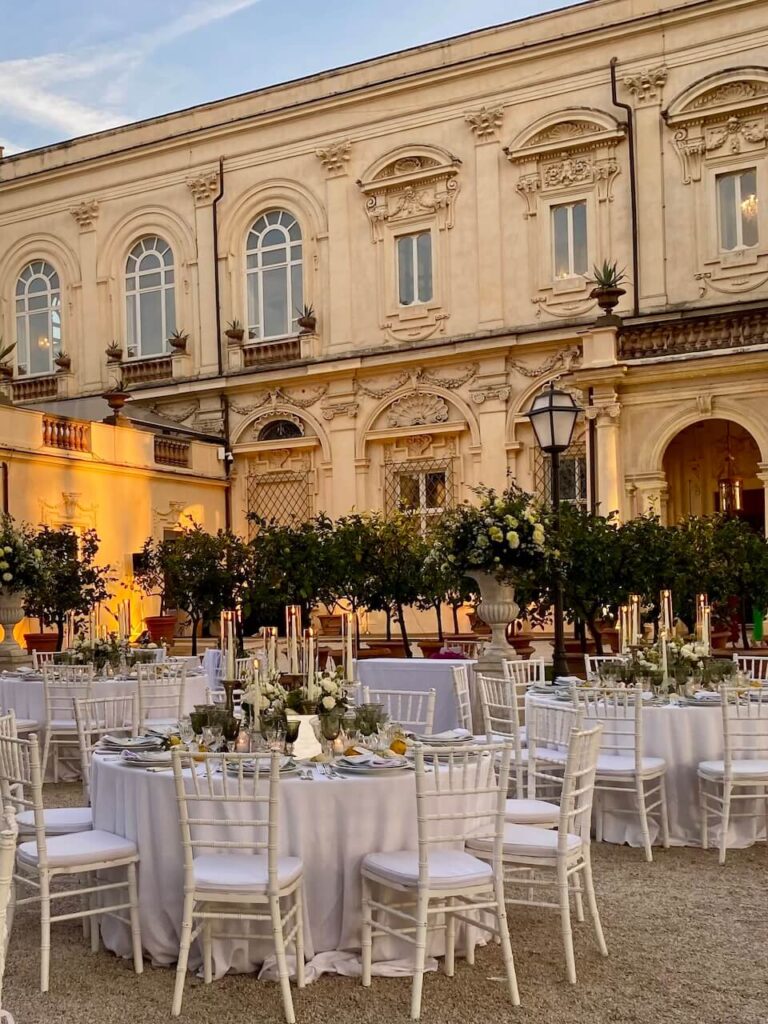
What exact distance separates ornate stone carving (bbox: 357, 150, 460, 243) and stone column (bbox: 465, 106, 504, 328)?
499 millimetres

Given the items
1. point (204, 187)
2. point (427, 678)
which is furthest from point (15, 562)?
point (204, 187)

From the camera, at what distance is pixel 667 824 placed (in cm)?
650

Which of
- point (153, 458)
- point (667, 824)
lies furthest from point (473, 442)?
point (667, 824)

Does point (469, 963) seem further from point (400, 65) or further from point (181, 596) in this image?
point (400, 65)

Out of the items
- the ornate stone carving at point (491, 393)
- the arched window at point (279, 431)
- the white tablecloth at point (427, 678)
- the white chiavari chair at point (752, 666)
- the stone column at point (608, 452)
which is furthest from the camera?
the arched window at point (279, 431)

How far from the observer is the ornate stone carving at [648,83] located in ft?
56.6

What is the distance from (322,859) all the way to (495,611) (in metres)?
4.56

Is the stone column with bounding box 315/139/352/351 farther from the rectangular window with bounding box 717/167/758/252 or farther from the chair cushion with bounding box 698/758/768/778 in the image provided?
the chair cushion with bounding box 698/758/768/778

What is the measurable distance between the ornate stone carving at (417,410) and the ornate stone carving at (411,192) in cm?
280

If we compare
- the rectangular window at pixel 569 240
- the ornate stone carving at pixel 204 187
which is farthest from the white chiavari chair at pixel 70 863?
the ornate stone carving at pixel 204 187

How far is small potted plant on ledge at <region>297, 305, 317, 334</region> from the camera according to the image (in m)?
19.9

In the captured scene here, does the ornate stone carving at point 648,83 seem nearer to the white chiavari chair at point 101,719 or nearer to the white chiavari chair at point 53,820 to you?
the white chiavari chair at point 101,719

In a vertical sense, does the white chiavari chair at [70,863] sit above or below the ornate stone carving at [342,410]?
below

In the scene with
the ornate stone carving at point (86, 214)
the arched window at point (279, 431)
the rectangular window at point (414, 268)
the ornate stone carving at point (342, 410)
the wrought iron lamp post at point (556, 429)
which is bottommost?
the wrought iron lamp post at point (556, 429)
